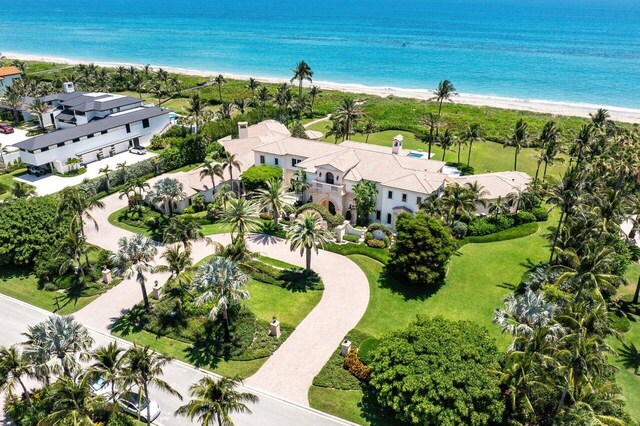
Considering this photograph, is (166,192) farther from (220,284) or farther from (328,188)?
(220,284)

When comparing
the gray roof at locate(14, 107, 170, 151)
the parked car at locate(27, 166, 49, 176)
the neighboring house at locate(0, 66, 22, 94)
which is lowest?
the parked car at locate(27, 166, 49, 176)

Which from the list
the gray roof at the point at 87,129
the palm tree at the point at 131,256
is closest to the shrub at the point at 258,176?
the palm tree at the point at 131,256

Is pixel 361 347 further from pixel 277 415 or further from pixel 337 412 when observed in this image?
pixel 277 415

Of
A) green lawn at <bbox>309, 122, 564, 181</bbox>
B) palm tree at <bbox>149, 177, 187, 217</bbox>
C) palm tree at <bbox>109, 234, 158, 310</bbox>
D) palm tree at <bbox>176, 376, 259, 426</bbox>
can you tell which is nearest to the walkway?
palm tree at <bbox>149, 177, 187, 217</bbox>

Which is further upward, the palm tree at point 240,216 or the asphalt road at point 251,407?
the palm tree at point 240,216

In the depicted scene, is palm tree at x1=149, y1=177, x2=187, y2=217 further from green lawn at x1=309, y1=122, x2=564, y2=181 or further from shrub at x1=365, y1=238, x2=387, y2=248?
green lawn at x1=309, y1=122, x2=564, y2=181

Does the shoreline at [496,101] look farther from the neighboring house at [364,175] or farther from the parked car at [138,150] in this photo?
the parked car at [138,150]

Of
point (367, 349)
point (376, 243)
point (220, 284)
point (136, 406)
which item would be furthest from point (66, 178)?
point (367, 349)
